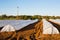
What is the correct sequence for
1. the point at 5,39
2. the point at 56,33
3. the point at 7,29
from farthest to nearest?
the point at 7,29 → the point at 56,33 → the point at 5,39

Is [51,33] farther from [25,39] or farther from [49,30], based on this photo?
[25,39]

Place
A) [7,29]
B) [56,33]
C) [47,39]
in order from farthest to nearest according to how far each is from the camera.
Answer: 1. [7,29]
2. [56,33]
3. [47,39]

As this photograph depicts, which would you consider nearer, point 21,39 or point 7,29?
point 21,39

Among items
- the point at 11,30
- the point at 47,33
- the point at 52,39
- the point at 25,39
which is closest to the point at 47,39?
the point at 52,39

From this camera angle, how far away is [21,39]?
8.21 metres

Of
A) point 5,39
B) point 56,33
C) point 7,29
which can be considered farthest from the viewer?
point 7,29

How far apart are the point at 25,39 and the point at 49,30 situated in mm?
2970

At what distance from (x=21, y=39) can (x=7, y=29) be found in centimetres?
332

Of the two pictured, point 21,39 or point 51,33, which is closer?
point 21,39

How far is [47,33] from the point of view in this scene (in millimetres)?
10570

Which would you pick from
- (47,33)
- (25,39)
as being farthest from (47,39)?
(47,33)

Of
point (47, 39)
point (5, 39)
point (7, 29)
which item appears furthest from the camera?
point (7, 29)

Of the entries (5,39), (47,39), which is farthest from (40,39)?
(5,39)

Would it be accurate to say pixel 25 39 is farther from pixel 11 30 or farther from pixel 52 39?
pixel 11 30
